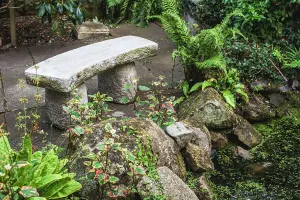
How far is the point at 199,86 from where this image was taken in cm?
631

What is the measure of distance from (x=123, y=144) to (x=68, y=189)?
631mm

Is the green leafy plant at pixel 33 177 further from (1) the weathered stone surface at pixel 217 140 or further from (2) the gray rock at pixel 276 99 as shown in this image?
(2) the gray rock at pixel 276 99

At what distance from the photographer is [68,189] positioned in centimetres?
394

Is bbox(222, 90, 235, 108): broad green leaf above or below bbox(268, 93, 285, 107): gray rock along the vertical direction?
above

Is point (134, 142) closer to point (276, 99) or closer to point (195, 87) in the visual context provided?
point (195, 87)

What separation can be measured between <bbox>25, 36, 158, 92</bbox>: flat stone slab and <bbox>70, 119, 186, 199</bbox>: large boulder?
3.12 ft

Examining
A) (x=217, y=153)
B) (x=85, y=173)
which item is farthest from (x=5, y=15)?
(x=85, y=173)

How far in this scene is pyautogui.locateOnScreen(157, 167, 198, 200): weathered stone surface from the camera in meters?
4.09

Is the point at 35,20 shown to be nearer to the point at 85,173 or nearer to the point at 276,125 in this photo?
the point at 276,125

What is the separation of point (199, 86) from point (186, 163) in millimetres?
1368

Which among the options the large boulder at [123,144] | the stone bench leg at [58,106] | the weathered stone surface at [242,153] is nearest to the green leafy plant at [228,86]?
the weathered stone surface at [242,153]

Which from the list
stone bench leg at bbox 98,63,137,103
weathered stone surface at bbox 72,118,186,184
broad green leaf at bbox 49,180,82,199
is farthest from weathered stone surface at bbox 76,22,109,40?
broad green leaf at bbox 49,180,82,199

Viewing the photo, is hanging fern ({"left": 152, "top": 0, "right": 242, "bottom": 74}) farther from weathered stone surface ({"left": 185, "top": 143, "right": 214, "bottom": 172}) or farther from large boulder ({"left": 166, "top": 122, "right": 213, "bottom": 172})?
weathered stone surface ({"left": 185, "top": 143, "right": 214, "bottom": 172})

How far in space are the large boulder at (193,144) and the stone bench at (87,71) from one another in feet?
2.39
